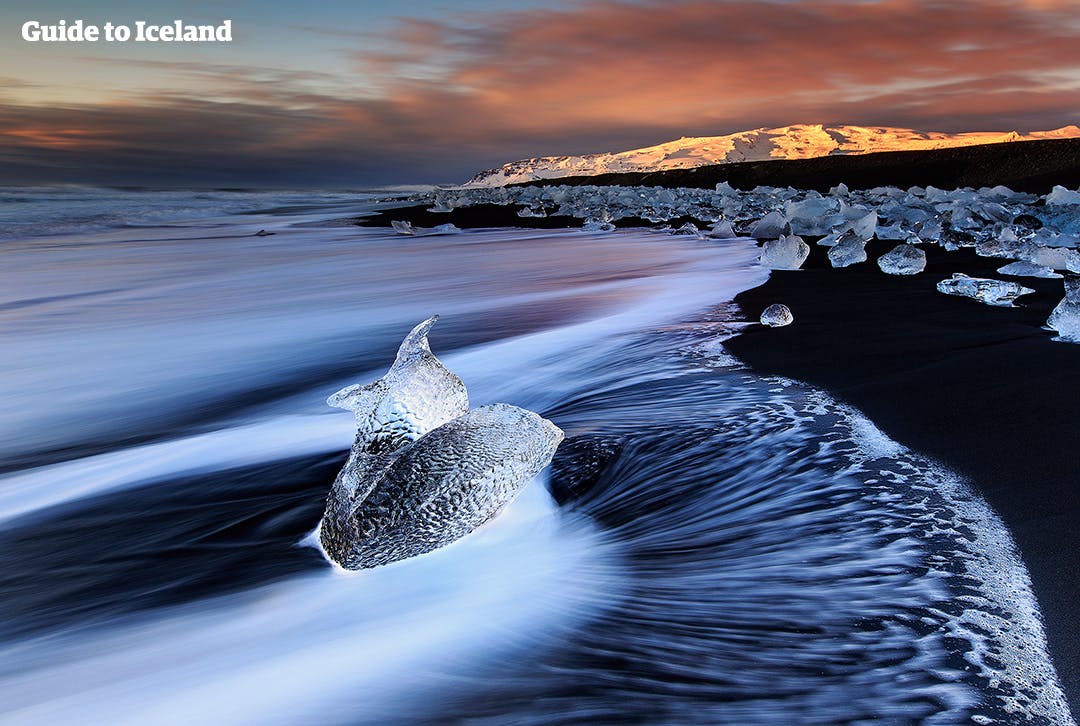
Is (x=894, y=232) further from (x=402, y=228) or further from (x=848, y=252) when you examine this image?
(x=402, y=228)

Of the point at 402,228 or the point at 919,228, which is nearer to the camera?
the point at 919,228

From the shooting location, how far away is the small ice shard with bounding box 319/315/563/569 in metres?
1.52

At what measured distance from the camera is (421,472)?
157 cm

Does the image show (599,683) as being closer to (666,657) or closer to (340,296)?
(666,657)

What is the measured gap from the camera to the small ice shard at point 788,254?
582 centimetres

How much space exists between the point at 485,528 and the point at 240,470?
41.3 inches

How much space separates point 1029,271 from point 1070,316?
2080 mm

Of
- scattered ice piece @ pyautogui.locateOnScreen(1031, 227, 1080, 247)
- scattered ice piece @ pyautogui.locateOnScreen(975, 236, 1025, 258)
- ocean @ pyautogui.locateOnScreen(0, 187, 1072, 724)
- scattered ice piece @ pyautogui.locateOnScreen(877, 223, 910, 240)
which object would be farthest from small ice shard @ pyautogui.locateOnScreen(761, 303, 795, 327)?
scattered ice piece @ pyautogui.locateOnScreen(877, 223, 910, 240)

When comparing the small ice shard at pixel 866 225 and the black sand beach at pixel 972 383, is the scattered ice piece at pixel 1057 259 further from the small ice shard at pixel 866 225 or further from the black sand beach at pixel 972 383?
the small ice shard at pixel 866 225

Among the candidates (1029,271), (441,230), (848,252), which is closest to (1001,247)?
(848,252)

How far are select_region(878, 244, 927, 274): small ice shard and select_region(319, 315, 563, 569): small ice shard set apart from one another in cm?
409

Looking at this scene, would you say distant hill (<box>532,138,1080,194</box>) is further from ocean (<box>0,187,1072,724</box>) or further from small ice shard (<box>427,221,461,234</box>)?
ocean (<box>0,187,1072,724</box>)

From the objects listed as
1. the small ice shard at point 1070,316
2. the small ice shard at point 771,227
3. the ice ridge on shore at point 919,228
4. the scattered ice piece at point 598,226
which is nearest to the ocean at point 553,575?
the small ice shard at point 1070,316

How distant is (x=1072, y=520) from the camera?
1398mm
